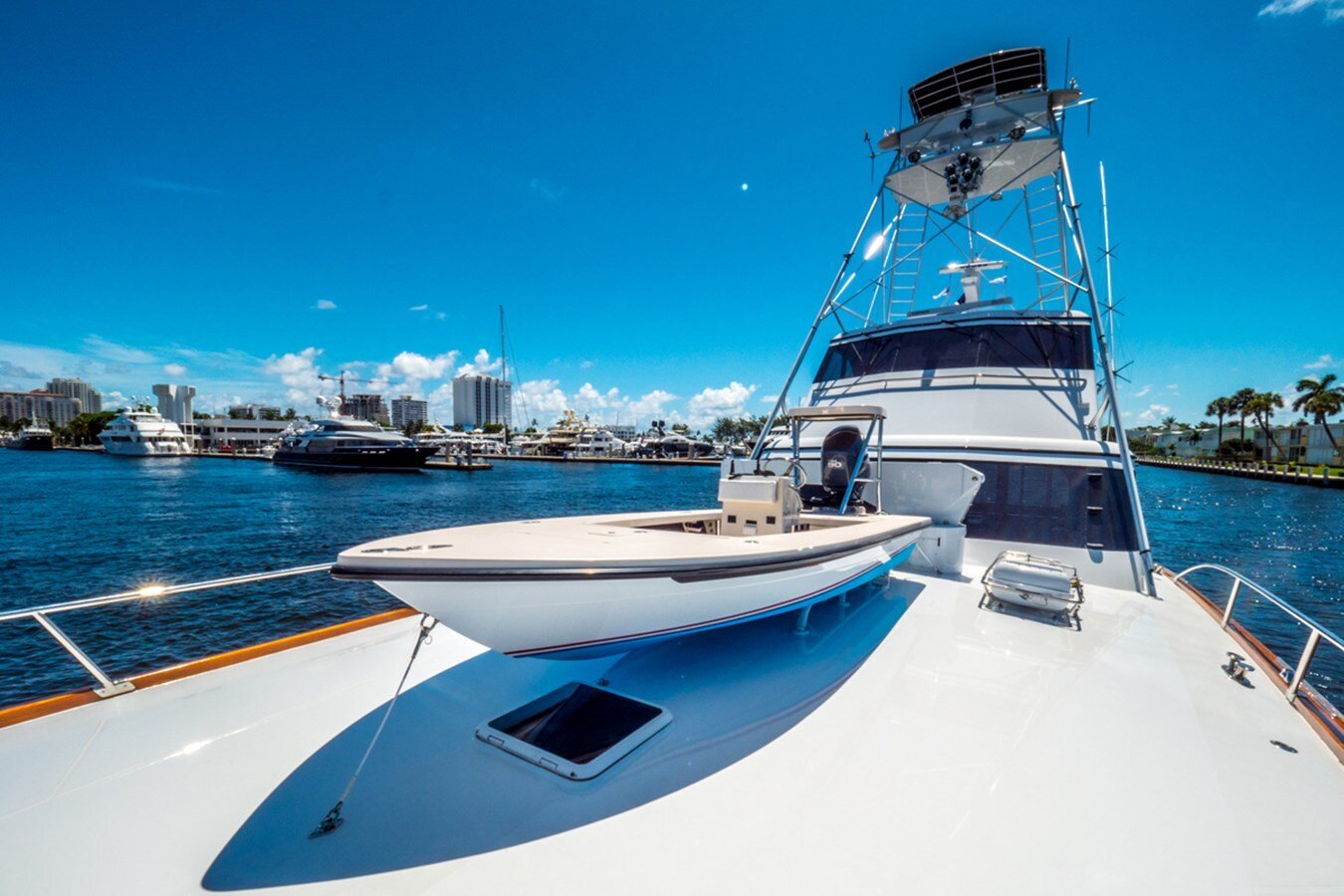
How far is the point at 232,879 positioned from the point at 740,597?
275 cm

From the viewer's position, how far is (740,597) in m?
3.57

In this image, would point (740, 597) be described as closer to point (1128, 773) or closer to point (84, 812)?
point (1128, 773)

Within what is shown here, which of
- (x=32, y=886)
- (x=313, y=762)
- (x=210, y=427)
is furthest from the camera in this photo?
(x=210, y=427)

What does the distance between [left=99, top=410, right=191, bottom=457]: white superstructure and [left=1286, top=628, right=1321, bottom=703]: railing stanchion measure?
10093 cm

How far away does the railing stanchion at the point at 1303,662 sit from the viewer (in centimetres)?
323

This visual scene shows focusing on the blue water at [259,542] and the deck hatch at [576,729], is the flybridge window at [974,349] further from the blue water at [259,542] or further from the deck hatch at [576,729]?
the deck hatch at [576,729]

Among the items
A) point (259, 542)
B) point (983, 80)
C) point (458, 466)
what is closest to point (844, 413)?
point (983, 80)

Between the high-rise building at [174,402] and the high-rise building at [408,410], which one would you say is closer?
the high-rise building at [174,402]

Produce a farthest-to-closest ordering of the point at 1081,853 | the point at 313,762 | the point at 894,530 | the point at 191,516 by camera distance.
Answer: the point at 191,516
the point at 894,530
the point at 313,762
the point at 1081,853

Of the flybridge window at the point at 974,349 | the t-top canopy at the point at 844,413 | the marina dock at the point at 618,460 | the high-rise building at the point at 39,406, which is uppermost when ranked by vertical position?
the high-rise building at the point at 39,406

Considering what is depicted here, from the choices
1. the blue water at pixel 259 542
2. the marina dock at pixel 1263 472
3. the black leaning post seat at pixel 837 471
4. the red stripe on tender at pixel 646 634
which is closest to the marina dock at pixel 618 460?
the blue water at pixel 259 542

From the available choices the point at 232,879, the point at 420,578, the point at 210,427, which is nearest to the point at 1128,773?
the point at 420,578

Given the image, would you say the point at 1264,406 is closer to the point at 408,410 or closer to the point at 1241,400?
the point at 1241,400

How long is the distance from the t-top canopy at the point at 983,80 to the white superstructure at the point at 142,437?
9751 cm
